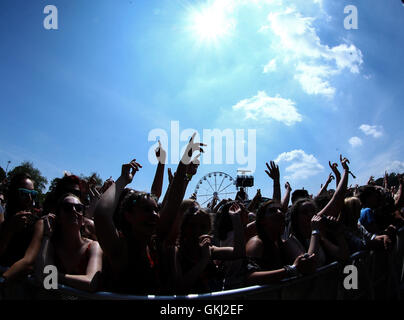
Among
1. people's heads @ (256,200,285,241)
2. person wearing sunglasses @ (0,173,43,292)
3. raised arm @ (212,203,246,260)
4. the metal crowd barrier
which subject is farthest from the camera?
people's heads @ (256,200,285,241)

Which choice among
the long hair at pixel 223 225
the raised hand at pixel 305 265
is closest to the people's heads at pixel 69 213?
Result: the long hair at pixel 223 225

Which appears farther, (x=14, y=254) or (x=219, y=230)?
(x=219, y=230)

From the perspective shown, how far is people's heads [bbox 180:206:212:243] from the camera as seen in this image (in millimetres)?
2314

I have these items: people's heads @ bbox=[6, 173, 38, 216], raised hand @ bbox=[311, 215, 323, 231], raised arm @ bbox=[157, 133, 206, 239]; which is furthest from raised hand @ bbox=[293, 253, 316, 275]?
people's heads @ bbox=[6, 173, 38, 216]

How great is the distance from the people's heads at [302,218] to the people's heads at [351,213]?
869 mm

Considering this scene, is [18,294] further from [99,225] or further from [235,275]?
[235,275]

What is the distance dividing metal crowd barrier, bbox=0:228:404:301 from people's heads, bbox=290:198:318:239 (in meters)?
0.50

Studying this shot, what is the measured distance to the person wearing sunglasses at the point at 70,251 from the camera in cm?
169

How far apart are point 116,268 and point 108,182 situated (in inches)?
101

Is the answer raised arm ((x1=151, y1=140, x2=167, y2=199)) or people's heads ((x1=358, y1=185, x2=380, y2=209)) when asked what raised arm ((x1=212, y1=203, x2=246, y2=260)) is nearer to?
raised arm ((x1=151, y1=140, x2=167, y2=199))

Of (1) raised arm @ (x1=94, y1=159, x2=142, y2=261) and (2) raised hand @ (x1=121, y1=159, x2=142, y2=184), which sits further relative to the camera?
(2) raised hand @ (x1=121, y1=159, x2=142, y2=184)

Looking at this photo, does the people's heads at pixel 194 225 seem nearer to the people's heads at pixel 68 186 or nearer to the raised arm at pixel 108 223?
the raised arm at pixel 108 223
